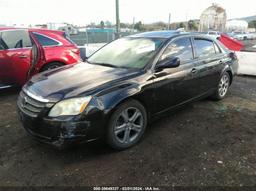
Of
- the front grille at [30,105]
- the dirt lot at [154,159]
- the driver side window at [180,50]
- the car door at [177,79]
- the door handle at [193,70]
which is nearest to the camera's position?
the dirt lot at [154,159]

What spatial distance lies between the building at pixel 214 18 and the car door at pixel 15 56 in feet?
163

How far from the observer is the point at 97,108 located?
8.50 feet

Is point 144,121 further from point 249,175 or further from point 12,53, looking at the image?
point 12,53

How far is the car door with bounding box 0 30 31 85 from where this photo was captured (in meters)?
5.01

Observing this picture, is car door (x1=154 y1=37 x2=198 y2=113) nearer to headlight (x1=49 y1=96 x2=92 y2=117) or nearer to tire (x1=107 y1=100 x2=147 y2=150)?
tire (x1=107 y1=100 x2=147 y2=150)

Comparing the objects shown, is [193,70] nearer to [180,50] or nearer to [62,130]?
[180,50]

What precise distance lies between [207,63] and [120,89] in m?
2.22

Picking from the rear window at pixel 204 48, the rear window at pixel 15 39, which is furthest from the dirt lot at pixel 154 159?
the rear window at pixel 15 39

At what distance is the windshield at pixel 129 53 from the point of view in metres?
3.37

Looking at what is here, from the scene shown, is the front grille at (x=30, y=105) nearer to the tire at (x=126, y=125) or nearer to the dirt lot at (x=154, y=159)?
the dirt lot at (x=154, y=159)

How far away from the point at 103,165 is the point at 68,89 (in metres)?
1.01

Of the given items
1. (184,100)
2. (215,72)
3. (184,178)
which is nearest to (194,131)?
(184,100)

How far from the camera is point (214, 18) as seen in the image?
4950 cm

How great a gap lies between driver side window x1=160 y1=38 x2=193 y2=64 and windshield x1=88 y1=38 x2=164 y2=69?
17 cm
